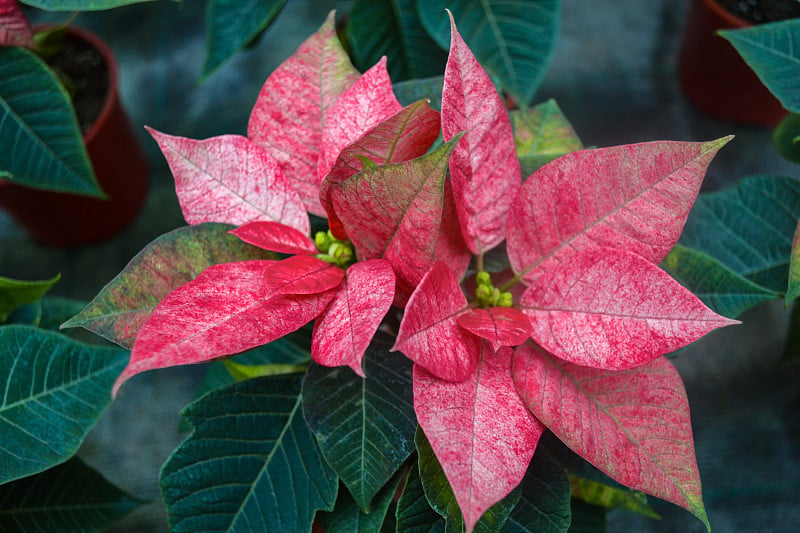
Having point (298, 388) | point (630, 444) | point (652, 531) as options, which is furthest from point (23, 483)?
point (652, 531)

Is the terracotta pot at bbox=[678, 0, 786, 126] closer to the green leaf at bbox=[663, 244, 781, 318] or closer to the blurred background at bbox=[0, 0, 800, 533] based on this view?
the blurred background at bbox=[0, 0, 800, 533]

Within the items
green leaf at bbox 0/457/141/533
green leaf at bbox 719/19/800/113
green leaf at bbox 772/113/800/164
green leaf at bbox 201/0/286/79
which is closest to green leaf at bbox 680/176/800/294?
green leaf at bbox 772/113/800/164

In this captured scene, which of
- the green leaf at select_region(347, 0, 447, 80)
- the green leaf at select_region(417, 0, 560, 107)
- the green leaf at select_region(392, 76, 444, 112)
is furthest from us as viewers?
the green leaf at select_region(347, 0, 447, 80)

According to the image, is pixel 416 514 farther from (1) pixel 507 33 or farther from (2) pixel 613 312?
(1) pixel 507 33

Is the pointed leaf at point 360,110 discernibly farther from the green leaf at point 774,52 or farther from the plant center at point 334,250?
the green leaf at point 774,52

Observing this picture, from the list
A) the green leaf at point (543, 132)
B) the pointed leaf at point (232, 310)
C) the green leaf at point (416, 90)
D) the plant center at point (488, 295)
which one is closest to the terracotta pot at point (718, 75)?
the green leaf at point (543, 132)

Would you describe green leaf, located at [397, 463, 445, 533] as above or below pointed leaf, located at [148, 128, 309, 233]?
below

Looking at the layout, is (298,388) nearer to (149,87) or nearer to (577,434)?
(577,434)
